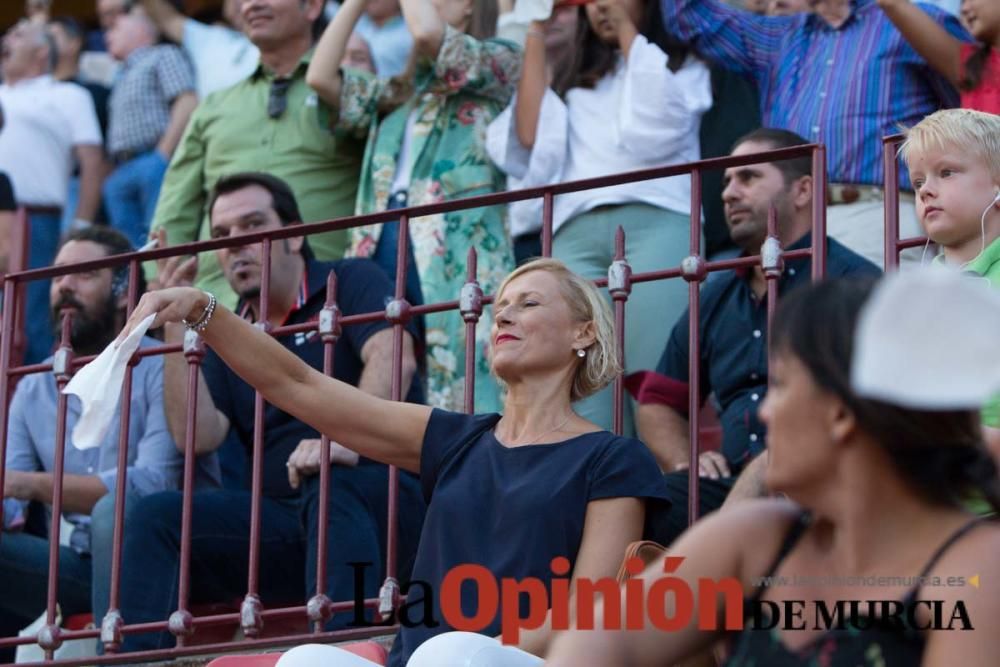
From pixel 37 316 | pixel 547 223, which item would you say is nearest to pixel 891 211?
pixel 547 223

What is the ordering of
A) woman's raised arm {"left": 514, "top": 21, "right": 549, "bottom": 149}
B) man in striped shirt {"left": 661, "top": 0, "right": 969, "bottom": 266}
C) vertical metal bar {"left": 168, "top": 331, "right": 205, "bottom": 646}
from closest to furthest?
vertical metal bar {"left": 168, "top": 331, "right": 205, "bottom": 646} → man in striped shirt {"left": 661, "top": 0, "right": 969, "bottom": 266} → woman's raised arm {"left": 514, "top": 21, "right": 549, "bottom": 149}

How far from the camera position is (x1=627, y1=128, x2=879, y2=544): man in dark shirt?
215 inches

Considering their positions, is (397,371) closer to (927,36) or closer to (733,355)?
(733,355)

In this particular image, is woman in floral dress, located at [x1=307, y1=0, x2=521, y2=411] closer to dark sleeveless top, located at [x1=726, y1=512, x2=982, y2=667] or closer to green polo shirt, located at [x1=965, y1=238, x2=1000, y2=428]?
green polo shirt, located at [x1=965, y1=238, x2=1000, y2=428]

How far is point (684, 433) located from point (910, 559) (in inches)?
123

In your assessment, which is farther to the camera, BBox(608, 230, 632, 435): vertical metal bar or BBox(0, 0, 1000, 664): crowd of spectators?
BBox(0, 0, 1000, 664): crowd of spectators

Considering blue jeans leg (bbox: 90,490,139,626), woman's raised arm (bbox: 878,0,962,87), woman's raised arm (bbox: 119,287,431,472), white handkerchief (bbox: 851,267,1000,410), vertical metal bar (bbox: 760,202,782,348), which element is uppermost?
woman's raised arm (bbox: 878,0,962,87)

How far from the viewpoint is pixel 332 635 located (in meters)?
4.96

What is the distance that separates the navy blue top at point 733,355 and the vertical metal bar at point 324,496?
1.06 meters

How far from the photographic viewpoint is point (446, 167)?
6.82 metres

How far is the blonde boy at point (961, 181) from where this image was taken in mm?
4270

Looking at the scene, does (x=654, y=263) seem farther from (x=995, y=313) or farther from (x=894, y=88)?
(x=995, y=313)

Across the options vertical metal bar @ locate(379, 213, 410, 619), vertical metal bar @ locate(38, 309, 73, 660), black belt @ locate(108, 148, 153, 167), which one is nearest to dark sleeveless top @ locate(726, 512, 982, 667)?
vertical metal bar @ locate(379, 213, 410, 619)

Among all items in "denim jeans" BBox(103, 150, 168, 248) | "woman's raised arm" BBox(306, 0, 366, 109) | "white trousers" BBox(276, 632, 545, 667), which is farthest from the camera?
"denim jeans" BBox(103, 150, 168, 248)
